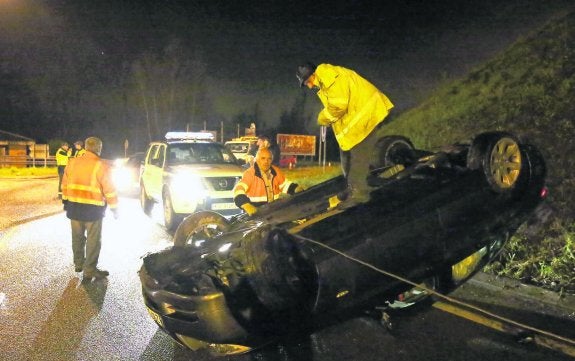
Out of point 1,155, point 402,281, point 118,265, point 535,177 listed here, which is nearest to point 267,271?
point 402,281

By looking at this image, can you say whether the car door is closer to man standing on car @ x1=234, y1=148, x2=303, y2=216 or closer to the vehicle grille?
the vehicle grille

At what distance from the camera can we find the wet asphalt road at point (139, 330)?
411cm

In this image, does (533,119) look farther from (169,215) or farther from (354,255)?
(354,255)

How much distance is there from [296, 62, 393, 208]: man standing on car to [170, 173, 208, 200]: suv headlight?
558cm

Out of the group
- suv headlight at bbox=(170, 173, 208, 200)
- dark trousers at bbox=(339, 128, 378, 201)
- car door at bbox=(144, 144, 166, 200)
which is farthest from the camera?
car door at bbox=(144, 144, 166, 200)

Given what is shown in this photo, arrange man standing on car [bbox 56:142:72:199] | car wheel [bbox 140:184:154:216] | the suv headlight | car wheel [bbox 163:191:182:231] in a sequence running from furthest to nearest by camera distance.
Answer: man standing on car [bbox 56:142:72:199]
car wheel [bbox 140:184:154:216]
car wheel [bbox 163:191:182:231]
the suv headlight

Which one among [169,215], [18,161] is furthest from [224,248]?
[18,161]

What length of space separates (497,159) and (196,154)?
8579mm

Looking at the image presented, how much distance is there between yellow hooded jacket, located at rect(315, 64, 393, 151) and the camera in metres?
4.86

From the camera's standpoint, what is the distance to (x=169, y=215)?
1071 cm

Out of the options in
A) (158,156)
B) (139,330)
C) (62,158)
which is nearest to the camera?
(139,330)

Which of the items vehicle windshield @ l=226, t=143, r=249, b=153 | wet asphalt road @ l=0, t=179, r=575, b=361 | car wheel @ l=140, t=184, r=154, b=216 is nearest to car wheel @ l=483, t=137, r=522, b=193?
wet asphalt road @ l=0, t=179, r=575, b=361

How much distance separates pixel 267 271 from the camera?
136 inches

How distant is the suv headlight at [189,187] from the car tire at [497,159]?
6809mm
